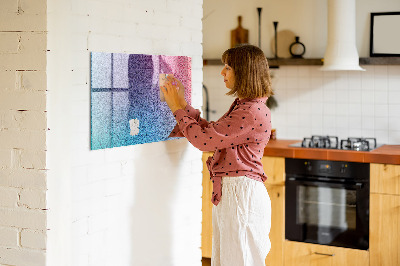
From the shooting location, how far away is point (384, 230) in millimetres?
4164

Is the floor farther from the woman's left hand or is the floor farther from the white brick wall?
the white brick wall

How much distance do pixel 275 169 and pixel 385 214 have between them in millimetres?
837

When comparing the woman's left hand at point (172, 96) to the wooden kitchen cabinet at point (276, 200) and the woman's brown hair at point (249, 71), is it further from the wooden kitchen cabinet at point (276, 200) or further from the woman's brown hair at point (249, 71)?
the wooden kitchen cabinet at point (276, 200)

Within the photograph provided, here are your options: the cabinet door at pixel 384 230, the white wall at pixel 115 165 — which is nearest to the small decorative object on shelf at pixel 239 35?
the cabinet door at pixel 384 230

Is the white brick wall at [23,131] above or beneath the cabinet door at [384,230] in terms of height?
above

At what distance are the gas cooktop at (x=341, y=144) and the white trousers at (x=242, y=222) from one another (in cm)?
171

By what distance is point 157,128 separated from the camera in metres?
2.97

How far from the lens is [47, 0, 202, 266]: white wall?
2344 mm

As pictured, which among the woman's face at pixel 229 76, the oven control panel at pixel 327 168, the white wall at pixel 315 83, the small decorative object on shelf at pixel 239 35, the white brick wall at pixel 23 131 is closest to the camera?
the white brick wall at pixel 23 131

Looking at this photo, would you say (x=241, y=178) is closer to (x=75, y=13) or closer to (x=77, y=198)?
(x=77, y=198)

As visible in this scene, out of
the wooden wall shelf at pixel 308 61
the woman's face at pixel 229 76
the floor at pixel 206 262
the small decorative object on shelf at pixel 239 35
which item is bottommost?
the floor at pixel 206 262

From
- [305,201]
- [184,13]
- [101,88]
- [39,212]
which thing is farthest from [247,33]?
[39,212]

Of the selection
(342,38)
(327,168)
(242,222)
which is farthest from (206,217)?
(242,222)

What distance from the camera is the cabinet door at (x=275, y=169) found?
4469mm
